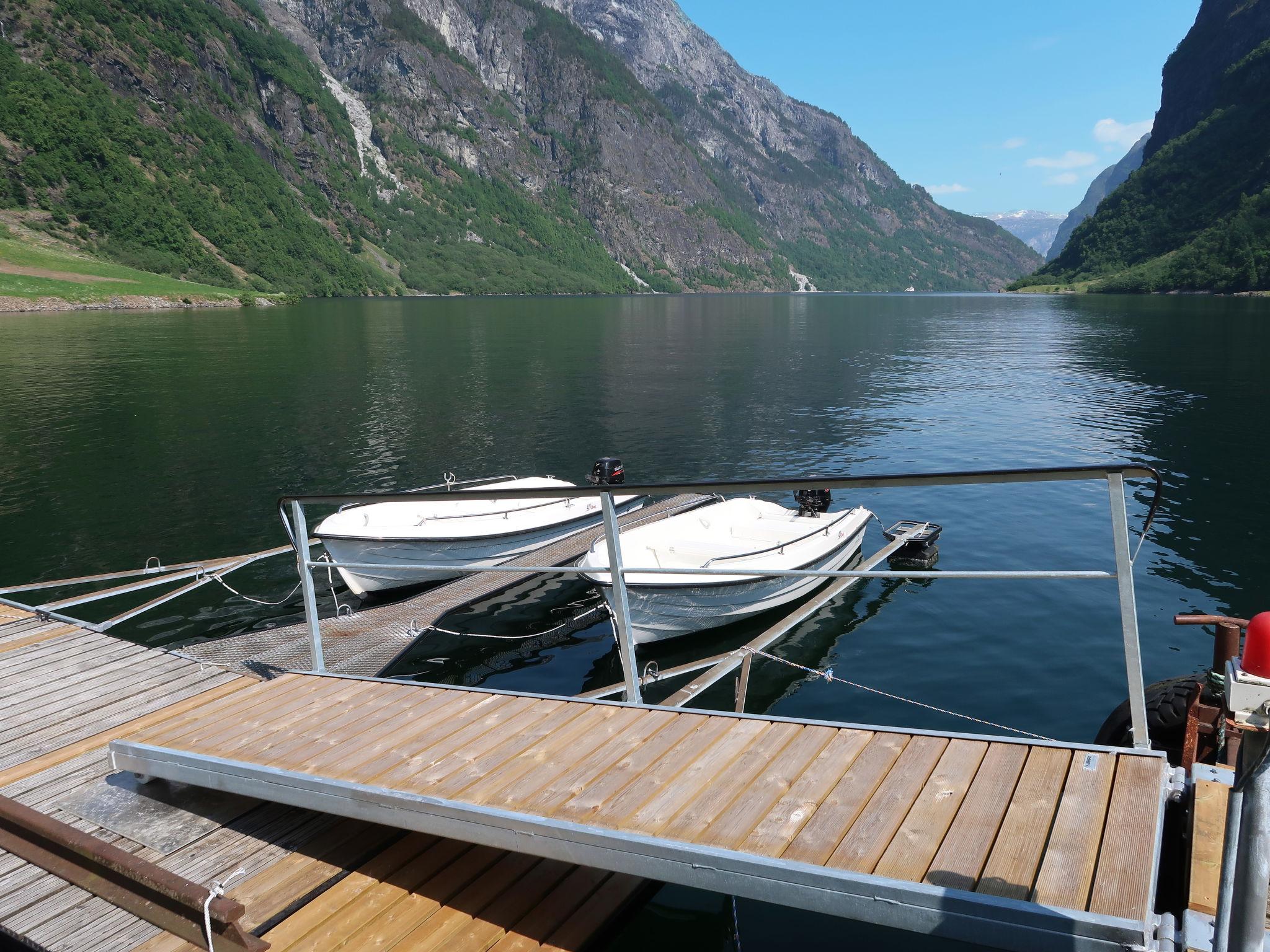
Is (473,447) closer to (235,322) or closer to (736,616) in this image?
(736,616)

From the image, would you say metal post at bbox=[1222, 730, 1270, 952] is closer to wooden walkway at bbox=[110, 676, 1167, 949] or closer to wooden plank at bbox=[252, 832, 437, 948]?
wooden walkway at bbox=[110, 676, 1167, 949]

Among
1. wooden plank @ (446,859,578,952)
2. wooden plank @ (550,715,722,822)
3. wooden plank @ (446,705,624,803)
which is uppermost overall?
wooden plank @ (550,715,722,822)

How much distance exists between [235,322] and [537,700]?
10066 cm

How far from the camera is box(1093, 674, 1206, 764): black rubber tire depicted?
7.63m

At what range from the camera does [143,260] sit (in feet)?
474

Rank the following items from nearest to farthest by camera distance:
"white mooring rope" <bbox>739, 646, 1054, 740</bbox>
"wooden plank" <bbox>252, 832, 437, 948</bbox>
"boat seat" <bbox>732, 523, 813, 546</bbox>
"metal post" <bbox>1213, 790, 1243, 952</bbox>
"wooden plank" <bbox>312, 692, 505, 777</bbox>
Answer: "metal post" <bbox>1213, 790, 1243, 952</bbox> → "wooden plank" <bbox>252, 832, 437, 948</bbox> → "wooden plank" <bbox>312, 692, 505, 777</bbox> → "white mooring rope" <bbox>739, 646, 1054, 740</bbox> → "boat seat" <bbox>732, 523, 813, 546</bbox>

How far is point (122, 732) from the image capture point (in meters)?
7.46

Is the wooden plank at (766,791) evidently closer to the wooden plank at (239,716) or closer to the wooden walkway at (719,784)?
the wooden walkway at (719,784)

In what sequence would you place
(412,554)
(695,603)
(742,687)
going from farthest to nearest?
(412,554) < (695,603) < (742,687)

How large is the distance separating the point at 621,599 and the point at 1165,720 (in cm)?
575

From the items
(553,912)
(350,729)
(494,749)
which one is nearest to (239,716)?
(350,729)

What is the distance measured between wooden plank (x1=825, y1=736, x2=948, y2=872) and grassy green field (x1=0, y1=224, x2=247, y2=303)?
12373cm

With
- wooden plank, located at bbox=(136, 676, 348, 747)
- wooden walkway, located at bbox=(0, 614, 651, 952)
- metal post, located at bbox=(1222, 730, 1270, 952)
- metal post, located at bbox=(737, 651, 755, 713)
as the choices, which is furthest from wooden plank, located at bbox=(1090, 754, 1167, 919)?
wooden plank, located at bbox=(136, 676, 348, 747)

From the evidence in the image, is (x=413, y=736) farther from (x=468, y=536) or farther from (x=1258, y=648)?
(x=468, y=536)
